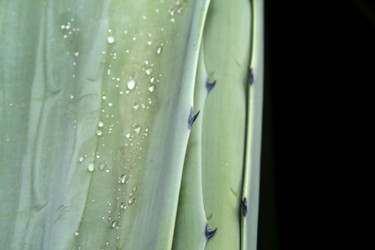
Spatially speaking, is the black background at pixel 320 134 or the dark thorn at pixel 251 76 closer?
the dark thorn at pixel 251 76

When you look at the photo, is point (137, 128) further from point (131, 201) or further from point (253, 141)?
point (253, 141)

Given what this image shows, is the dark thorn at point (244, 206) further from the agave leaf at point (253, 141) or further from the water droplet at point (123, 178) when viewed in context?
the water droplet at point (123, 178)

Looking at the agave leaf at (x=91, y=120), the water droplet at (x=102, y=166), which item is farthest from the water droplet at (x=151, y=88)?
the water droplet at (x=102, y=166)

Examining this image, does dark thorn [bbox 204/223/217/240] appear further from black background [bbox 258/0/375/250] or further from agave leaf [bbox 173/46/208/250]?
black background [bbox 258/0/375/250]

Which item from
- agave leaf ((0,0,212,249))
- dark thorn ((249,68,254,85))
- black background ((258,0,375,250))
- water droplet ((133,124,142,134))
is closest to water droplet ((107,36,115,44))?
agave leaf ((0,0,212,249))

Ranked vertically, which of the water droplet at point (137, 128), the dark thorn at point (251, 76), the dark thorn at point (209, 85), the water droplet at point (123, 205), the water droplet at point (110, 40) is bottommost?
the water droplet at point (123, 205)

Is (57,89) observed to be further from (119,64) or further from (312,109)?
(312,109)
